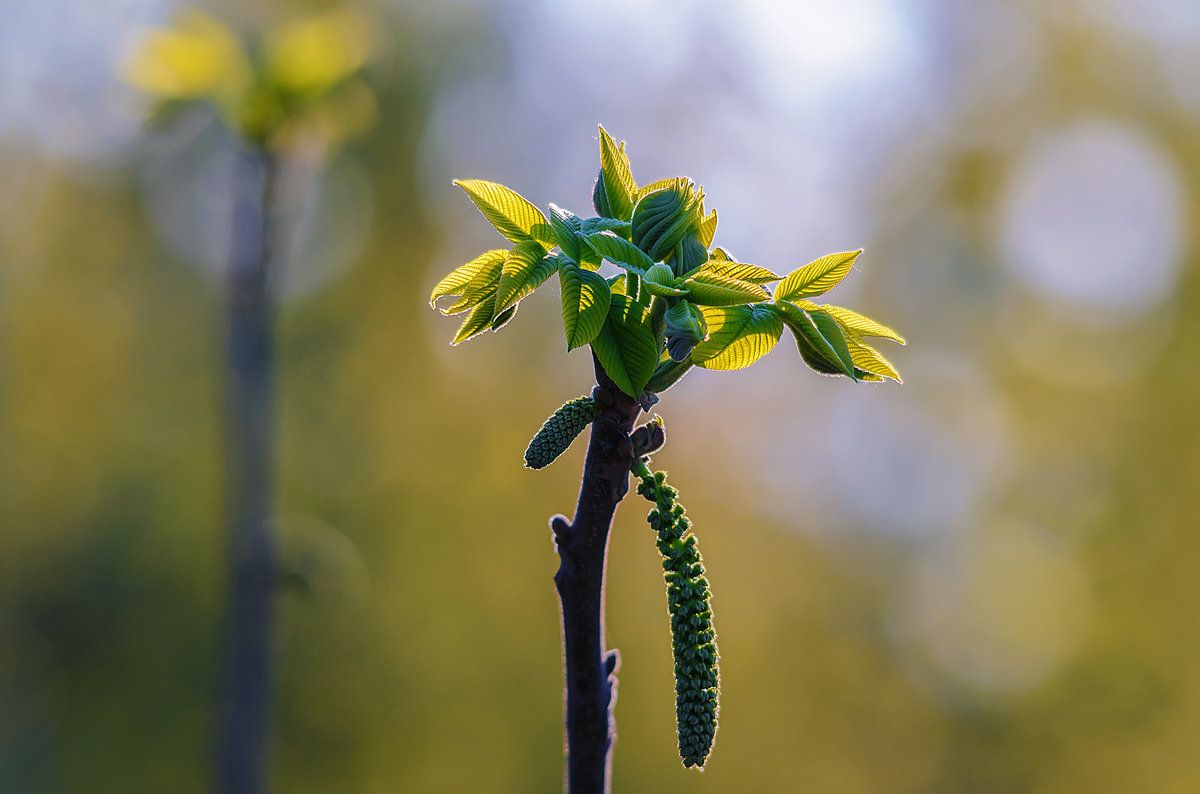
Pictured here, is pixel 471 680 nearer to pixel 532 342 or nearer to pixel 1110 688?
pixel 532 342

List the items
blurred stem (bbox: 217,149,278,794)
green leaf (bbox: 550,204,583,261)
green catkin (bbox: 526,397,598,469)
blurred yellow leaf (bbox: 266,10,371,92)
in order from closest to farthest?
1. green catkin (bbox: 526,397,598,469)
2. green leaf (bbox: 550,204,583,261)
3. blurred stem (bbox: 217,149,278,794)
4. blurred yellow leaf (bbox: 266,10,371,92)

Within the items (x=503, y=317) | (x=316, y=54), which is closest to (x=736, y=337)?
(x=503, y=317)

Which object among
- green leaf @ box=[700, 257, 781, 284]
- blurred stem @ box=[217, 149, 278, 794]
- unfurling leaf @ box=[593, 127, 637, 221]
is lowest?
green leaf @ box=[700, 257, 781, 284]

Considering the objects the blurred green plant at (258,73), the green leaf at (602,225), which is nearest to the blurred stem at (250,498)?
the blurred green plant at (258,73)

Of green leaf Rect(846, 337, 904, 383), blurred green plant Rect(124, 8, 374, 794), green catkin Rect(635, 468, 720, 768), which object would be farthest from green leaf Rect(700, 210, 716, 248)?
blurred green plant Rect(124, 8, 374, 794)

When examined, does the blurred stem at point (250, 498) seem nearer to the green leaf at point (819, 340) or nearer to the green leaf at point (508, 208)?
the green leaf at point (508, 208)

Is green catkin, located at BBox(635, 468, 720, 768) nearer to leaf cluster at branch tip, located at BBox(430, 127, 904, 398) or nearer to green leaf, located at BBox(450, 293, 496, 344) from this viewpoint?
leaf cluster at branch tip, located at BBox(430, 127, 904, 398)

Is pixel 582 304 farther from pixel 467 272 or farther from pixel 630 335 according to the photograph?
pixel 467 272
